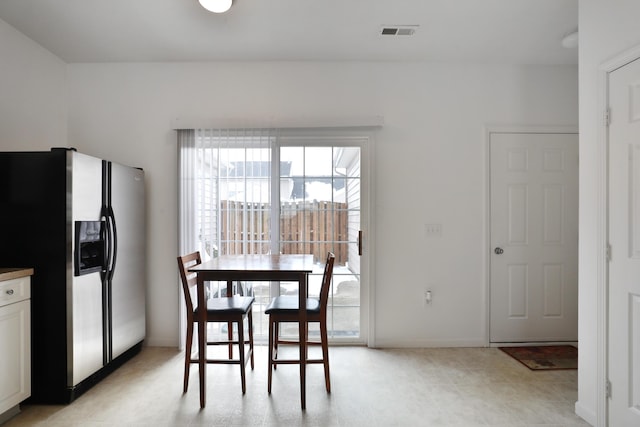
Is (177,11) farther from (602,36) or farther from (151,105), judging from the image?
(602,36)

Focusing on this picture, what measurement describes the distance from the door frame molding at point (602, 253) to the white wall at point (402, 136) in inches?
49.6

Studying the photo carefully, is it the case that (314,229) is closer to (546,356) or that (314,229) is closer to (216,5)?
(216,5)

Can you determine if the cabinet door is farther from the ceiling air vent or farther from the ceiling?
the ceiling air vent

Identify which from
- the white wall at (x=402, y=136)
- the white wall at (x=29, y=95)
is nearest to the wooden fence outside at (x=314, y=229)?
the white wall at (x=402, y=136)

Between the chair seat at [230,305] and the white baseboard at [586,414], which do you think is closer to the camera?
the white baseboard at [586,414]

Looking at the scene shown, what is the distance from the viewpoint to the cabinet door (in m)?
1.96

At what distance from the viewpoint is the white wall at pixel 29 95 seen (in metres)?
2.63

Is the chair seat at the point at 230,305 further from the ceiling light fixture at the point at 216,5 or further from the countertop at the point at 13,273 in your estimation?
the ceiling light fixture at the point at 216,5

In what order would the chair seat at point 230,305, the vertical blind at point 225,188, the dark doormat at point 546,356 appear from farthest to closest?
the vertical blind at point 225,188, the dark doormat at point 546,356, the chair seat at point 230,305

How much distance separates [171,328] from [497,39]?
3898 millimetres

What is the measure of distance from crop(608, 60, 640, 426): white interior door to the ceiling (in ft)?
3.34

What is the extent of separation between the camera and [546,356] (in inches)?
118

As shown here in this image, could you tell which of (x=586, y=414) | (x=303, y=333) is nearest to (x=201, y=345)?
(x=303, y=333)

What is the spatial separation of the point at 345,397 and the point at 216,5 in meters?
2.78
